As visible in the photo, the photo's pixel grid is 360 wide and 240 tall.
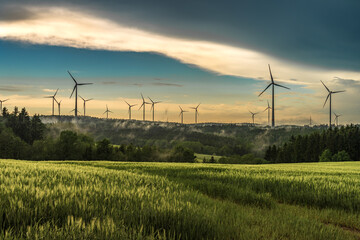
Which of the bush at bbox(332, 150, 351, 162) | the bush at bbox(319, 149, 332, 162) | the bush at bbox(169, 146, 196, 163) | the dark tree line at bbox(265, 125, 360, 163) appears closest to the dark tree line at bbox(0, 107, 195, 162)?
the bush at bbox(169, 146, 196, 163)

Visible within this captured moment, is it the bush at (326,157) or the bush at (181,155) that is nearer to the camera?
the bush at (326,157)

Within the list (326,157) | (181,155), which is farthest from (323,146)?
(181,155)

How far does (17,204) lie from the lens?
19.9ft

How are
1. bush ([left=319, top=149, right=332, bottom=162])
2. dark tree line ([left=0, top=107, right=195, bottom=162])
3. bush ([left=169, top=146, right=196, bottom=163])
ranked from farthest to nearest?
1. bush ([left=169, top=146, right=196, bottom=163])
2. bush ([left=319, top=149, right=332, bottom=162])
3. dark tree line ([left=0, top=107, right=195, bottom=162])

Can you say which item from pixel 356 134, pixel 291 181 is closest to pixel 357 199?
pixel 291 181

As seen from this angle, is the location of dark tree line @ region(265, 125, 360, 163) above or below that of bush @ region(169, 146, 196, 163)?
above

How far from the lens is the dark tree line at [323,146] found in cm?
15712

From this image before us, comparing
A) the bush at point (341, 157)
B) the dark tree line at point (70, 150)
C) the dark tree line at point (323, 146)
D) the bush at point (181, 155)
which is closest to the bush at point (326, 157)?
the dark tree line at point (323, 146)

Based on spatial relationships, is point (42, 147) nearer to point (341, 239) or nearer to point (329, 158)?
point (329, 158)

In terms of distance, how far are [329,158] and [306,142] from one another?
1140 inches

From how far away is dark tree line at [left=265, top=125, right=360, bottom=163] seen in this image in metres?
157

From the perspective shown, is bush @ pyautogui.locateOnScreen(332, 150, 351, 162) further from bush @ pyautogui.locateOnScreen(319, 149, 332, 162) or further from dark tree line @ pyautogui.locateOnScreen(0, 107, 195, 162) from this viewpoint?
dark tree line @ pyautogui.locateOnScreen(0, 107, 195, 162)

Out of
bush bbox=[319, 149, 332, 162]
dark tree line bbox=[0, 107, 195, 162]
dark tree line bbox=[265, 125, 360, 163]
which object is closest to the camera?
dark tree line bbox=[0, 107, 195, 162]

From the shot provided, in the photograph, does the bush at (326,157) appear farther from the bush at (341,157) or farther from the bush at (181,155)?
the bush at (181,155)
